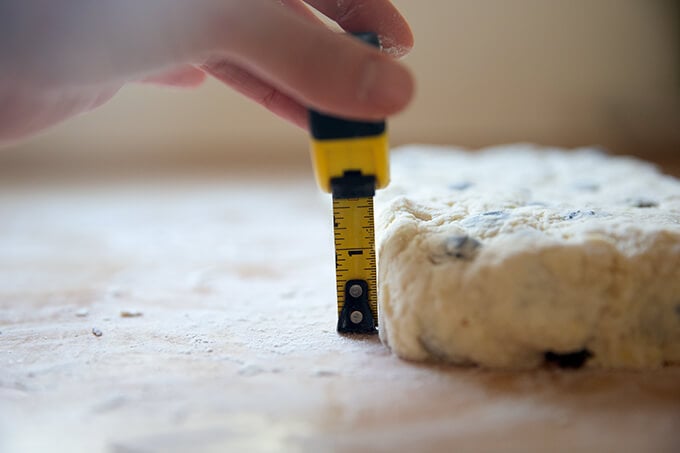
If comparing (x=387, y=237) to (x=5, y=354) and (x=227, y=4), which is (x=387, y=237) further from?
(x=5, y=354)

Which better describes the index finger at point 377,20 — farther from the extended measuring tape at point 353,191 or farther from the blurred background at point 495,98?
the blurred background at point 495,98

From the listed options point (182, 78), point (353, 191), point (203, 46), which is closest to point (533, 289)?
point (353, 191)

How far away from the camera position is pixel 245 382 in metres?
0.88

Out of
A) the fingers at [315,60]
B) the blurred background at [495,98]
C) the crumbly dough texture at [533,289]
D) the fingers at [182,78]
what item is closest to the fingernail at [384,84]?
the fingers at [315,60]

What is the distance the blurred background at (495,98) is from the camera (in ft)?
9.14

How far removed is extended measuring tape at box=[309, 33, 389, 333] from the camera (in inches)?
34.8

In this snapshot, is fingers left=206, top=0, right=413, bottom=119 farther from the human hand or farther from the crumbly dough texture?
the crumbly dough texture

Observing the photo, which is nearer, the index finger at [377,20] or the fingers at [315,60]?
the fingers at [315,60]

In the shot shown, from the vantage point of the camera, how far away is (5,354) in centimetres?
100

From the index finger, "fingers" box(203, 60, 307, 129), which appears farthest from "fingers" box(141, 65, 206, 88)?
the index finger

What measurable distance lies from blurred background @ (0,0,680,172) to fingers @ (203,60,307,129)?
169 cm

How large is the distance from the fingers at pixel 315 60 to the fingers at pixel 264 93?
0.30m

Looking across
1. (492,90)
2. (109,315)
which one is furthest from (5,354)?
(492,90)

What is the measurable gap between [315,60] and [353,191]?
9.9 inches
